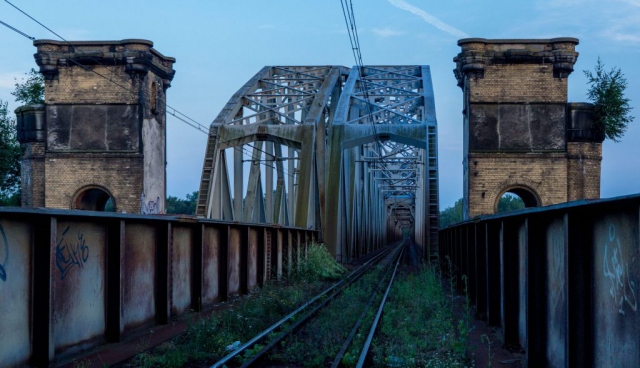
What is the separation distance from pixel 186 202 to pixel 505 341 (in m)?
89.9

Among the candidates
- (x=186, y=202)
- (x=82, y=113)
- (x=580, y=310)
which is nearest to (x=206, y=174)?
(x=82, y=113)

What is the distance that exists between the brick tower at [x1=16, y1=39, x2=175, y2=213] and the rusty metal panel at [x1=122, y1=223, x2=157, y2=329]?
20071 millimetres

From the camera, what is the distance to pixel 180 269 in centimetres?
1130

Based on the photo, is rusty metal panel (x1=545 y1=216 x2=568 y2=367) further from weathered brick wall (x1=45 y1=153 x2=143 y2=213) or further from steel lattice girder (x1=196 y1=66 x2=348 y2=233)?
weathered brick wall (x1=45 y1=153 x2=143 y2=213)

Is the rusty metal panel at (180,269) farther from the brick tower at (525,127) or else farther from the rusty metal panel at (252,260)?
the brick tower at (525,127)

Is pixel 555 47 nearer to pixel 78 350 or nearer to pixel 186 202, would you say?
pixel 78 350

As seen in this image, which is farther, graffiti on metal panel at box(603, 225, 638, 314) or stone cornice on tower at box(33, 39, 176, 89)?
stone cornice on tower at box(33, 39, 176, 89)

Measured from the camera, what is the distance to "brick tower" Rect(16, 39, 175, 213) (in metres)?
29.8

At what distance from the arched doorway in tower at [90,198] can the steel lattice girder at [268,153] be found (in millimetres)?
6282

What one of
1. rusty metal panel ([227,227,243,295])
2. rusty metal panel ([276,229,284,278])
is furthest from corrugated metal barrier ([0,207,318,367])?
rusty metal panel ([276,229,284,278])

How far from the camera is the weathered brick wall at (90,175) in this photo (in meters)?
29.7

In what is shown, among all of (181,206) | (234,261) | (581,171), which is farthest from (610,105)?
(181,206)

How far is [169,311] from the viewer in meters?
10.6

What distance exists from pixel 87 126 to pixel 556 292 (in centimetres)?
2695
